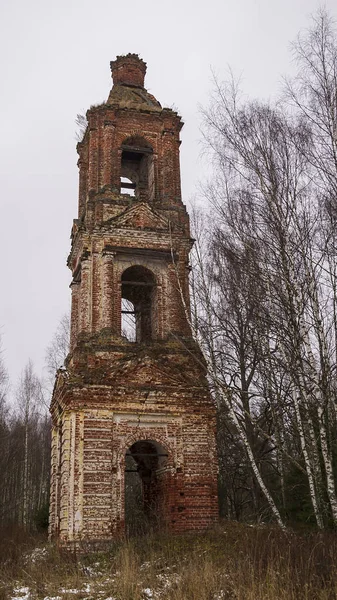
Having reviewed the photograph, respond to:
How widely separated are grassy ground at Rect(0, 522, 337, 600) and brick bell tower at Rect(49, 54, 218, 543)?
119 centimetres

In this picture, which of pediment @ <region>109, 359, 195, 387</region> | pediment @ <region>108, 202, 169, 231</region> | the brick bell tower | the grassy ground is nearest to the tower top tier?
the brick bell tower

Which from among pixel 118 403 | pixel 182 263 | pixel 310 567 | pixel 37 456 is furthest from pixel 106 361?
pixel 37 456

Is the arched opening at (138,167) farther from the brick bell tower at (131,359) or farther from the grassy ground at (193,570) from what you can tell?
the grassy ground at (193,570)

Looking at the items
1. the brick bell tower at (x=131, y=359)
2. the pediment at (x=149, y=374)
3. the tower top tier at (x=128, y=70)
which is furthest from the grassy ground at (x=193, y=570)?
the tower top tier at (x=128, y=70)

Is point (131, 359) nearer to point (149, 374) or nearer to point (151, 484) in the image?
point (149, 374)

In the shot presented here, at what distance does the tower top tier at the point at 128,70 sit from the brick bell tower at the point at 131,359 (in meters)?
0.88

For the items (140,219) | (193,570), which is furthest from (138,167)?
(193,570)

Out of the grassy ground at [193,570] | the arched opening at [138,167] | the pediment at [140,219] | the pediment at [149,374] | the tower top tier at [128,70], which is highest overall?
the tower top tier at [128,70]

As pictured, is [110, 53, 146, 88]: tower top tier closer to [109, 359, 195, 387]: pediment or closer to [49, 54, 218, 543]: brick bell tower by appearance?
[49, 54, 218, 543]: brick bell tower

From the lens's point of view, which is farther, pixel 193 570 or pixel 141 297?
pixel 141 297

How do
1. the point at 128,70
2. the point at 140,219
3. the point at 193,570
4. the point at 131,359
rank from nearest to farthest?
1. the point at 193,570
2. the point at 131,359
3. the point at 140,219
4. the point at 128,70

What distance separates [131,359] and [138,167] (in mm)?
6566

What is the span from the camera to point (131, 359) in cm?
1307

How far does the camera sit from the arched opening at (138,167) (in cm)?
1602
